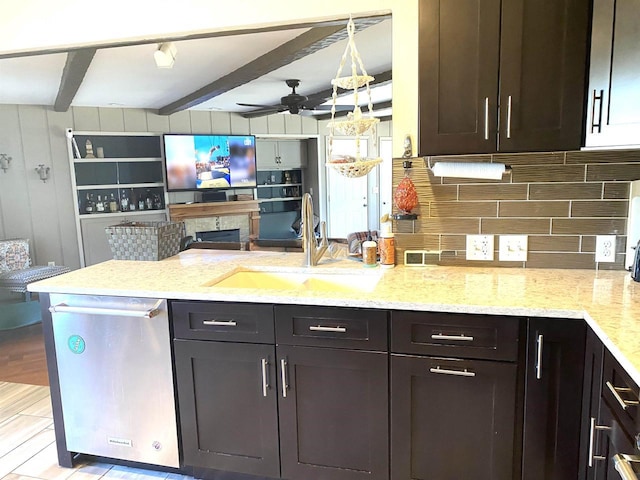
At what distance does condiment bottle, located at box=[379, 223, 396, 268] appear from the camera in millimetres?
2158

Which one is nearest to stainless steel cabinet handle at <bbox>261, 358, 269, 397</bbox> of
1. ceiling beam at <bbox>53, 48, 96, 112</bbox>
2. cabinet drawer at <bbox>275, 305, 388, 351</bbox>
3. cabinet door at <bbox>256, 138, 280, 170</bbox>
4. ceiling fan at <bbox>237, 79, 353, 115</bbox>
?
cabinet drawer at <bbox>275, 305, 388, 351</bbox>

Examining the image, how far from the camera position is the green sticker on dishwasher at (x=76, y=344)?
2.04 m

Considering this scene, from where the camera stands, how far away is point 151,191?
6480mm

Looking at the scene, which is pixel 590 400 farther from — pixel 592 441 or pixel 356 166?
pixel 356 166

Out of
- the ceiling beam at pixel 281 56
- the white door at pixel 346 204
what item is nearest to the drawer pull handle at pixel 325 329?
the ceiling beam at pixel 281 56

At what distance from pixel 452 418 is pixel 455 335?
1.04 feet

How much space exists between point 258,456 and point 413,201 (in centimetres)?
128

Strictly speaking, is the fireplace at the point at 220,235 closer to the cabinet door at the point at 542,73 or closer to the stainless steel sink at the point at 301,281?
the stainless steel sink at the point at 301,281

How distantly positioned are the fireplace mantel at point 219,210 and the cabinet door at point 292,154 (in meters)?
0.82

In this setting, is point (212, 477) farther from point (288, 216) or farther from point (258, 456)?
point (288, 216)

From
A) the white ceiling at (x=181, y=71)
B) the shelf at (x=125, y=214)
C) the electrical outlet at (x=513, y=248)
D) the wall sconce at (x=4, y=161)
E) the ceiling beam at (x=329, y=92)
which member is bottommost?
the shelf at (x=125, y=214)

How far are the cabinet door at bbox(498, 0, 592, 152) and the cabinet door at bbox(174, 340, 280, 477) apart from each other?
1.30 meters

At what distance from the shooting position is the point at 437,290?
5.80 ft

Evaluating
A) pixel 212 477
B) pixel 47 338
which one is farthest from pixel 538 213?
pixel 47 338
